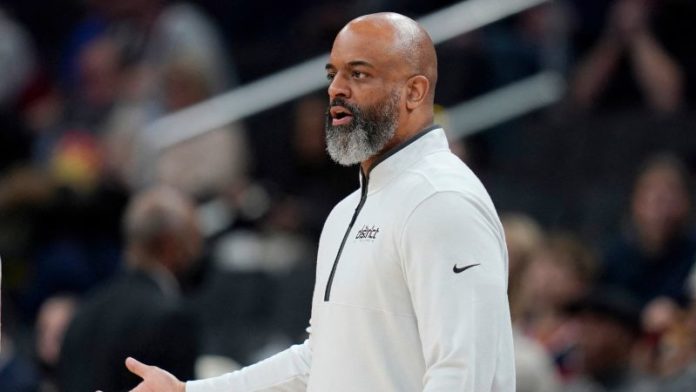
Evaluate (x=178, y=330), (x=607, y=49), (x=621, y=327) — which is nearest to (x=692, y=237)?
(x=621, y=327)

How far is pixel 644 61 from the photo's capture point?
9430mm

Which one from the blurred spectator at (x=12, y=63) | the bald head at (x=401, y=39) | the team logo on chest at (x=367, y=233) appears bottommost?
the team logo on chest at (x=367, y=233)

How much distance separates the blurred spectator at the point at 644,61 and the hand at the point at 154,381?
18.8 feet

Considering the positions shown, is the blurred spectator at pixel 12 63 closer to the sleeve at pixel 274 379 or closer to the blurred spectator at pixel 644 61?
the blurred spectator at pixel 644 61

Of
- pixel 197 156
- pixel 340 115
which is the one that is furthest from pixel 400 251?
pixel 197 156

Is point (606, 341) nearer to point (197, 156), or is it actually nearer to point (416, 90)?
point (197, 156)

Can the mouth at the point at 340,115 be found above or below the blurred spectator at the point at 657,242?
below

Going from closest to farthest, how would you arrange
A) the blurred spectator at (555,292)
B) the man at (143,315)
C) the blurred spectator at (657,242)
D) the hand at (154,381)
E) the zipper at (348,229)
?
the zipper at (348,229) < the hand at (154,381) < the man at (143,315) < the blurred spectator at (555,292) < the blurred spectator at (657,242)

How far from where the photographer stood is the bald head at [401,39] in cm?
385

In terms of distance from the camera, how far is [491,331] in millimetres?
3576

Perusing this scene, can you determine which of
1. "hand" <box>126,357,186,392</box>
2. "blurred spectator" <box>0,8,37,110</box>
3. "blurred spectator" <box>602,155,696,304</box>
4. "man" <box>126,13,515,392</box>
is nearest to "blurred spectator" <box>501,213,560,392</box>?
"blurred spectator" <box>602,155,696,304</box>

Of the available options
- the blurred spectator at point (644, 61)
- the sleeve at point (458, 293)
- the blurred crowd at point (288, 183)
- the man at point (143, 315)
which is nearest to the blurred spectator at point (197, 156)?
the blurred crowd at point (288, 183)

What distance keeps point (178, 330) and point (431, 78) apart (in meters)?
2.02

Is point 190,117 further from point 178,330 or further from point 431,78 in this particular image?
point 431,78
